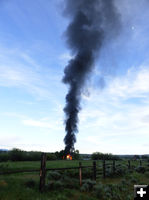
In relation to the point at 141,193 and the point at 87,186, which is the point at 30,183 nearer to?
the point at 87,186

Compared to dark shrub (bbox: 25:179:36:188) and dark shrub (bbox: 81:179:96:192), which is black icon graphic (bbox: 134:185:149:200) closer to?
dark shrub (bbox: 25:179:36:188)

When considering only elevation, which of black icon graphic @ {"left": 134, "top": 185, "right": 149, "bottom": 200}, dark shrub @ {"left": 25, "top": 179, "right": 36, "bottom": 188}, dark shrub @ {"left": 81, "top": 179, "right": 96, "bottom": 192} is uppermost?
black icon graphic @ {"left": 134, "top": 185, "right": 149, "bottom": 200}

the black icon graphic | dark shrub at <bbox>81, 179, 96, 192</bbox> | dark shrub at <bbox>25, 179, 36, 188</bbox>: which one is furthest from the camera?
dark shrub at <bbox>81, 179, 96, 192</bbox>

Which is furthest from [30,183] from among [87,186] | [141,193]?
[141,193]

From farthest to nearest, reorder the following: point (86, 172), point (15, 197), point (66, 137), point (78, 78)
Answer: point (78, 78), point (66, 137), point (86, 172), point (15, 197)

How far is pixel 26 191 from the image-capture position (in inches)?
334

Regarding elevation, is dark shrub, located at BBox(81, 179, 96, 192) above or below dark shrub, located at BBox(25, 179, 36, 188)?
below

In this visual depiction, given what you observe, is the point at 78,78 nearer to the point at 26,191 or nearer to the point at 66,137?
the point at 66,137

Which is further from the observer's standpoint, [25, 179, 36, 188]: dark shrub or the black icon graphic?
[25, 179, 36, 188]: dark shrub

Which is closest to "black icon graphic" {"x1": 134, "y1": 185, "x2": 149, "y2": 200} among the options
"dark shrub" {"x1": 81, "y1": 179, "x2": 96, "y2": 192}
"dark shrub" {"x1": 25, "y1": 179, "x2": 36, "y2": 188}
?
"dark shrub" {"x1": 25, "y1": 179, "x2": 36, "y2": 188}

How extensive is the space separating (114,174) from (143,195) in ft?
56.2

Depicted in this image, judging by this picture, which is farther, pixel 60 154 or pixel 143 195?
pixel 60 154

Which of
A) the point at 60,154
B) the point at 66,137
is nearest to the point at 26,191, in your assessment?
the point at 60,154

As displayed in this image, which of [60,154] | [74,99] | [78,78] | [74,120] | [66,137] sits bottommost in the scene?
[60,154]
